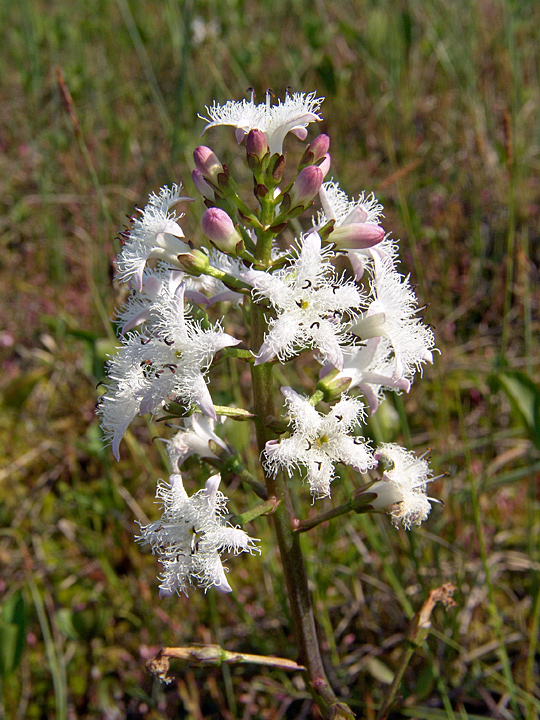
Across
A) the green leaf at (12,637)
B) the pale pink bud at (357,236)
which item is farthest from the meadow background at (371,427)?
the pale pink bud at (357,236)

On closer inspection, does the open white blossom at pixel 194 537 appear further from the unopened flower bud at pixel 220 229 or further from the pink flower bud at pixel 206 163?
the pink flower bud at pixel 206 163

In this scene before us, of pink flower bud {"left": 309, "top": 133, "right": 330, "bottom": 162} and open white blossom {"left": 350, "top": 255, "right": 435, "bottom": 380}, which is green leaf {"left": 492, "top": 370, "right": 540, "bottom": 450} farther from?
pink flower bud {"left": 309, "top": 133, "right": 330, "bottom": 162}

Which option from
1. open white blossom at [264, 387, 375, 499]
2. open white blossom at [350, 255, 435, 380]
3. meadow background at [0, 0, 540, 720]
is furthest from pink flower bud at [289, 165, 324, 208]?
meadow background at [0, 0, 540, 720]

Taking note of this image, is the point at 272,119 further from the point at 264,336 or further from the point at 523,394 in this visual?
the point at 523,394

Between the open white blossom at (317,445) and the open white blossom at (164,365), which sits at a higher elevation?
the open white blossom at (164,365)

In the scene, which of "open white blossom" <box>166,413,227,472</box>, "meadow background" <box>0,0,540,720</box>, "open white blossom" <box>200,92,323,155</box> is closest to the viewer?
"open white blossom" <box>200,92,323,155</box>

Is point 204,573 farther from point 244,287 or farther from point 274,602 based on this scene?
point 274,602

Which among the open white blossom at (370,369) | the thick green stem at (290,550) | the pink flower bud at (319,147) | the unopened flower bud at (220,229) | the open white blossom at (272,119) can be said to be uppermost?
the open white blossom at (272,119)
